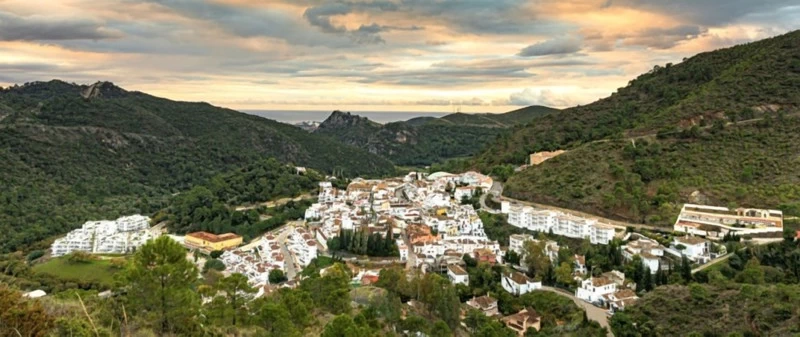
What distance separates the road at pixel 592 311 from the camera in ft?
62.3

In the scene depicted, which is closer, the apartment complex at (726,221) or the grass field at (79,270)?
the apartment complex at (726,221)

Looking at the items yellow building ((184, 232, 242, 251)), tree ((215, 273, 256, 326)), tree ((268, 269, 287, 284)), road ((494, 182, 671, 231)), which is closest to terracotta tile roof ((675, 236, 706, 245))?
road ((494, 182, 671, 231))

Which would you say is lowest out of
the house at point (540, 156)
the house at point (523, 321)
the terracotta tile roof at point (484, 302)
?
the house at point (523, 321)

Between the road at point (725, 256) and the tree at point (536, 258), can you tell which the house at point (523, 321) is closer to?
the tree at point (536, 258)

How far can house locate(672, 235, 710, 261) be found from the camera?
2312 cm

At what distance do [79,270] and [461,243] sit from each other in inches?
735

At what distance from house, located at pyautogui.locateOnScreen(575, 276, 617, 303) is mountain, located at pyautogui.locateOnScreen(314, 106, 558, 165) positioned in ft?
207

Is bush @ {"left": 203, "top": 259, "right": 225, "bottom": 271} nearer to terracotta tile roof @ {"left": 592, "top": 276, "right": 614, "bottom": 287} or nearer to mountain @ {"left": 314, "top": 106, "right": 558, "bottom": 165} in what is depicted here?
terracotta tile roof @ {"left": 592, "top": 276, "right": 614, "bottom": 287}

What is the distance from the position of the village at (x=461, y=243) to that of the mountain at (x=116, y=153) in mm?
8053

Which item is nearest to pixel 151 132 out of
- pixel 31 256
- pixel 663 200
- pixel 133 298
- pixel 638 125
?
pixel 31 256

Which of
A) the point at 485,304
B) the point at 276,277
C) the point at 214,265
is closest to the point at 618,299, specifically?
the point at 485,304

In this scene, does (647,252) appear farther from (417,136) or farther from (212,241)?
(417,136)

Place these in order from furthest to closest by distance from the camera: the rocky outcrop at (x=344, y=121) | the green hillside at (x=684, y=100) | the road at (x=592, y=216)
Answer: the rocky outcrop at (x=344, y=121)
the green hillside at (x=684, y=100)
the road at (x=592, y=216)

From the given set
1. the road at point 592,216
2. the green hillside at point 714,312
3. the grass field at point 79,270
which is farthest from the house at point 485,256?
the grass field at point 79,270
